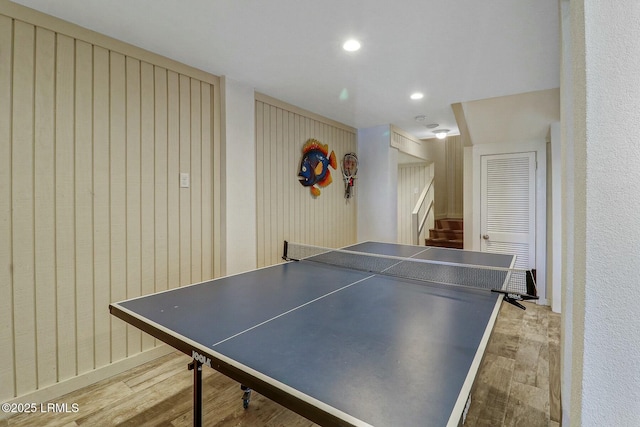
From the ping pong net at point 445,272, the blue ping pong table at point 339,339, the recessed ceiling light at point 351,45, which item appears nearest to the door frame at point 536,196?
the ping pong net at point 445,272

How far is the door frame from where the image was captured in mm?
4008

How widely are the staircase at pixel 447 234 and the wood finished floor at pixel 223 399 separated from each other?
3.67m

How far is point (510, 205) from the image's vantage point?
167 inches

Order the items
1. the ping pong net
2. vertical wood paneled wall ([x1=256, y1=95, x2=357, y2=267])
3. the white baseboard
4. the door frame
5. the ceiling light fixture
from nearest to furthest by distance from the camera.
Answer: the ping pong net, the white baseboard, vertical wood paneled wall ([x1=256, y1=95, x2=357, y2=267]), the door frame, the ceiling light fixture

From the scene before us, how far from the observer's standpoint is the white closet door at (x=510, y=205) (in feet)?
13.4

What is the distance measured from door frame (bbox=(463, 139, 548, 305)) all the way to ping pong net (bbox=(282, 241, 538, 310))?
262 centimetres

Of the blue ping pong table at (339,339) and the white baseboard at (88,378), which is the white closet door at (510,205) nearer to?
the blue ping pong table at (339,339)

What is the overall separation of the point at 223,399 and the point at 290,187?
95.1 inches

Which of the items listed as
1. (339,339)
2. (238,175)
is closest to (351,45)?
(238,175)

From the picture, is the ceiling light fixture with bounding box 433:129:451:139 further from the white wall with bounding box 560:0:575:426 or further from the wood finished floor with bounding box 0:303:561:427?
the white wall with bounding box 560:0:575:426

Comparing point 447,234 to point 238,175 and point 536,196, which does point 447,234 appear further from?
point 238,175

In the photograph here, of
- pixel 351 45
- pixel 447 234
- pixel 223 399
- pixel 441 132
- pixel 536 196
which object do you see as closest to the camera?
pixel 223 399

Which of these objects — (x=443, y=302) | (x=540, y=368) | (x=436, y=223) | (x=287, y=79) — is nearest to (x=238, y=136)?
(x=287, y=79)

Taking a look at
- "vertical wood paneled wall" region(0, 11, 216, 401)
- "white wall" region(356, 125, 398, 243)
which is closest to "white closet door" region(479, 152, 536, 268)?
"white wall" region(356, 125, 398, 243)
